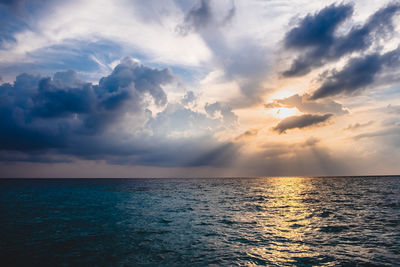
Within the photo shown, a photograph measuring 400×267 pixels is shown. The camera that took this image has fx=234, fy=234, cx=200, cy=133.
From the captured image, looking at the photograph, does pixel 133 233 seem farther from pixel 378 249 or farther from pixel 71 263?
pixel 378 249

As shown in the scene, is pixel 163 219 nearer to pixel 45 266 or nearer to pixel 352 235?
pixel 45 266

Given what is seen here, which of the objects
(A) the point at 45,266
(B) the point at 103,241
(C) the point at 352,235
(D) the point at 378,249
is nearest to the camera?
(A) the point at 45,266

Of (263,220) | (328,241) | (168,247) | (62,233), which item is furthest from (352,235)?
(62,233)

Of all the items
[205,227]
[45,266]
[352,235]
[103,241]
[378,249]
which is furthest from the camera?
[205,227]

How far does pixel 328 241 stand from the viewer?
1861 centimetres

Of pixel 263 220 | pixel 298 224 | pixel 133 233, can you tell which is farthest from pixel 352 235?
pixel 133 233

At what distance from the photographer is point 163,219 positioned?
2886 centimetres

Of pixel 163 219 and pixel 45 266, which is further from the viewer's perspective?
pixel 163 219

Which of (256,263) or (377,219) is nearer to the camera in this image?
(256,263)

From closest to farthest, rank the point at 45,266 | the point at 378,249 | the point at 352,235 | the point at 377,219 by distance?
the point at 45,266 < the point at 378,249 < the point at 352,235 < the point at 377,219

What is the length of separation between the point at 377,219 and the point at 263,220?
1353 cm

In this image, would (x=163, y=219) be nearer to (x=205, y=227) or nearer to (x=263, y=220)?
(x=205, y=227)

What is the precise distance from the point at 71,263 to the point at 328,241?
18445mm

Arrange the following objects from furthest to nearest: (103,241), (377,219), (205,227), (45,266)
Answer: (377,219) < (205,227) < (103,241) < (45,266)
